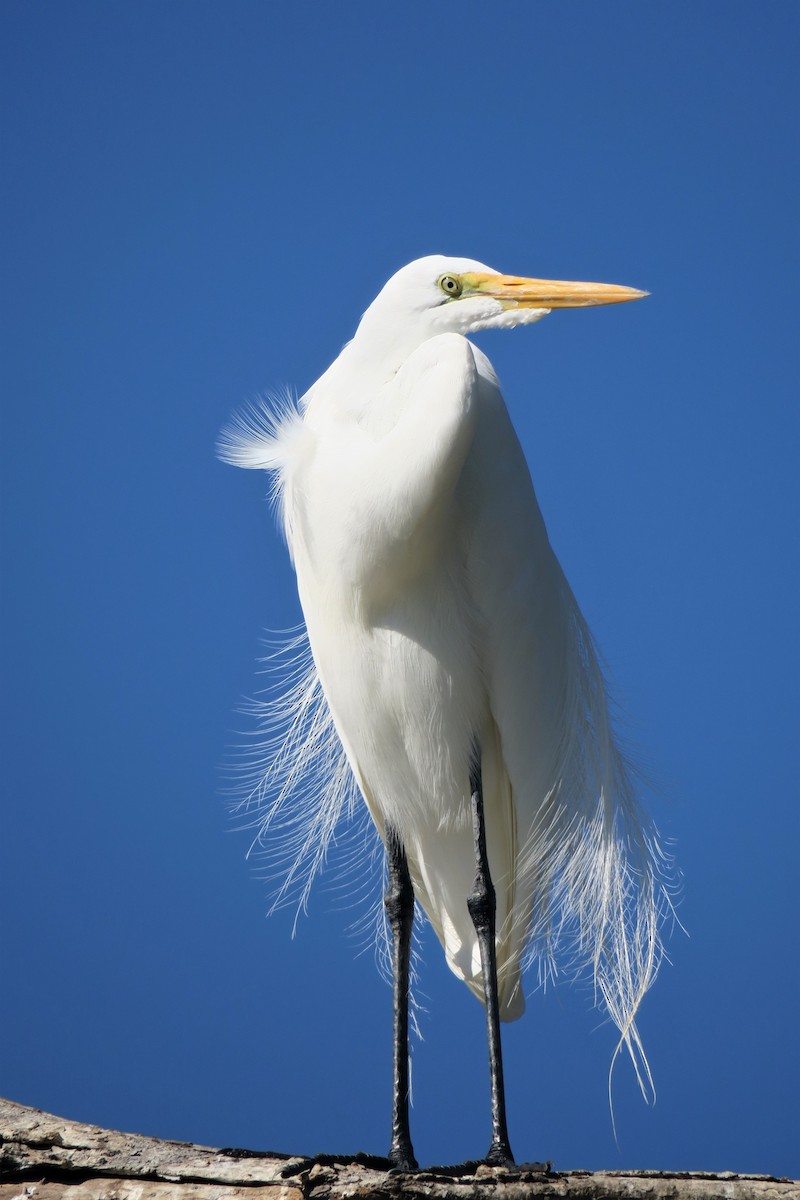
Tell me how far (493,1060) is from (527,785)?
679 millimetres

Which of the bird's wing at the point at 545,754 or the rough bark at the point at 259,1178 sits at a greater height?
the bird's wing at the point at 545,754

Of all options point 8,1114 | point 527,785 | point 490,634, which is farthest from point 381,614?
point 8,1114

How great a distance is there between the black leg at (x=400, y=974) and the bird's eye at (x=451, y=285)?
1.40 m

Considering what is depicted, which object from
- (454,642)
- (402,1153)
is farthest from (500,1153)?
(454,642)

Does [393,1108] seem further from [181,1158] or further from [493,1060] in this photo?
[181,1158]

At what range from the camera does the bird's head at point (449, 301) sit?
315cm

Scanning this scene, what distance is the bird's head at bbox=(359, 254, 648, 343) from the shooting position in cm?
315

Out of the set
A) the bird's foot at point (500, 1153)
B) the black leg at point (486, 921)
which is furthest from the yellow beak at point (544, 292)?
the bird's foot at point (500, 1153)

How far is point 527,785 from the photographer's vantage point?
324cm

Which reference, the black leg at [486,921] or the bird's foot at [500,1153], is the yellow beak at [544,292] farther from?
the bird's foot at [500,1153]

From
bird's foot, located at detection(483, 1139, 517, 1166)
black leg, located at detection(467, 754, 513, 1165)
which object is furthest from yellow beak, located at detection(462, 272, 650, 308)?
bird's foot, located at detection(483, 1139, 517, 1166)

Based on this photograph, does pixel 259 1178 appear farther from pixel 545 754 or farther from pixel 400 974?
pixel 545 754

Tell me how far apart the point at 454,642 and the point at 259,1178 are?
4.23ft

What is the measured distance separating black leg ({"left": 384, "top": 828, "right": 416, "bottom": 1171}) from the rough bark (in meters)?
0.38
